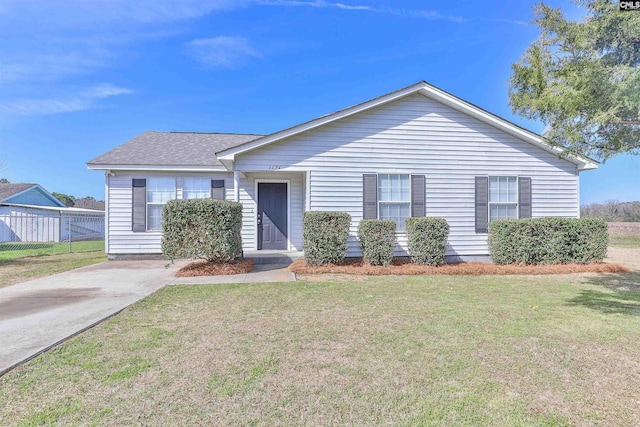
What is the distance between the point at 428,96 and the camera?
8.93 metres

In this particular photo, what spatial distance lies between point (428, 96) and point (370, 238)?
4648 mm

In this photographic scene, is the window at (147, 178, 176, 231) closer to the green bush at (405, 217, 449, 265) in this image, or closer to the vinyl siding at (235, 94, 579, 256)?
the vinyl siding at (235, 94, 579, 256)

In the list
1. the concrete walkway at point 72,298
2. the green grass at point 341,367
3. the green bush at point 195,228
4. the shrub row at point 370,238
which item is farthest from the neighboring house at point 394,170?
the green grass at point 341,367

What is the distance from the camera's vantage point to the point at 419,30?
12.6 m

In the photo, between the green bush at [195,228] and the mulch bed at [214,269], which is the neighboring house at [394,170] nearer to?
the green bush at [195,228]

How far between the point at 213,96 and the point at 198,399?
18224 millimetres

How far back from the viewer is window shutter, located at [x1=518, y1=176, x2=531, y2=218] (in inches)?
354

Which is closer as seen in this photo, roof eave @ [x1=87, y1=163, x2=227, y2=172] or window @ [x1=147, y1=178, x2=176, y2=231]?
roof eave @ [x1=87, y1=163, x2=227, y2=172]

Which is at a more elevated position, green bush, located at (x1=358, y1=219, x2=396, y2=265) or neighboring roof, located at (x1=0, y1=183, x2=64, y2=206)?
neighboring roof, located at (x1=0, y1=183, x2=64, y2=206)

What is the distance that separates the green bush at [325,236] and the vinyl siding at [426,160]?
99 cm

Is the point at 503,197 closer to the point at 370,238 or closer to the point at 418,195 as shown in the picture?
the point at 418,195

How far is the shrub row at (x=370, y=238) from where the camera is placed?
755cm

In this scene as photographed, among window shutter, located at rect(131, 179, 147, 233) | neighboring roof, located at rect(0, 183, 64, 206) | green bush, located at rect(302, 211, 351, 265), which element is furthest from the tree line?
neighboring roof, located at rect(0, 183, 64, 206)

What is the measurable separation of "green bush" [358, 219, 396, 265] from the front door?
342 centimetres
